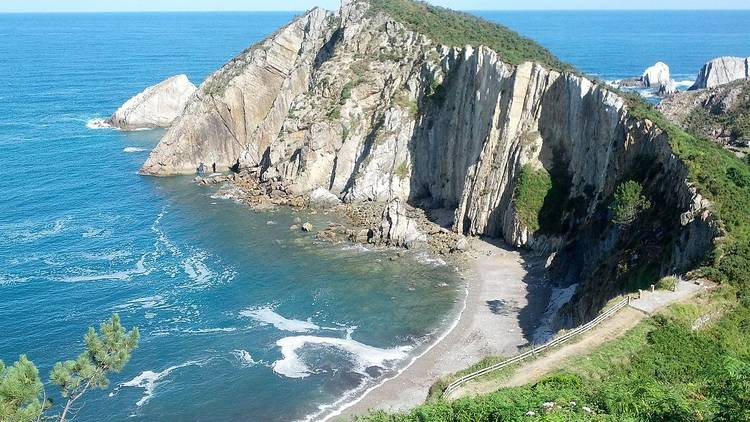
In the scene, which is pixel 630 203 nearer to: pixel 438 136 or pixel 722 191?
pixel 722 191

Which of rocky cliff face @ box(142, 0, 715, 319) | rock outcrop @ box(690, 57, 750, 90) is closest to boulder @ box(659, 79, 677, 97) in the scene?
rock outcrop @ box(690, 57, 750, 90)

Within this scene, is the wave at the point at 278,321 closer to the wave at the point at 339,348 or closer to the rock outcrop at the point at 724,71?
the wave at the point at 339,348

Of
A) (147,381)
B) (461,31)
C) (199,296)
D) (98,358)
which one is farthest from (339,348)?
(461,31)

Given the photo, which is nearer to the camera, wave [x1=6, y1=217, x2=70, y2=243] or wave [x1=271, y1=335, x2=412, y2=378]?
wave [x1=271, y1=335, x2=412, y2=378]

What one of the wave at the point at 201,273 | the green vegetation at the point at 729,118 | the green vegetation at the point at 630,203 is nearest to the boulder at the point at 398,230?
the wave at the point at 201,273

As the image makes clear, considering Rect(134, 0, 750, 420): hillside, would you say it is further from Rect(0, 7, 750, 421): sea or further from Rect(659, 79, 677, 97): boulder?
Rect(659, 79, 677, 97): boulder
